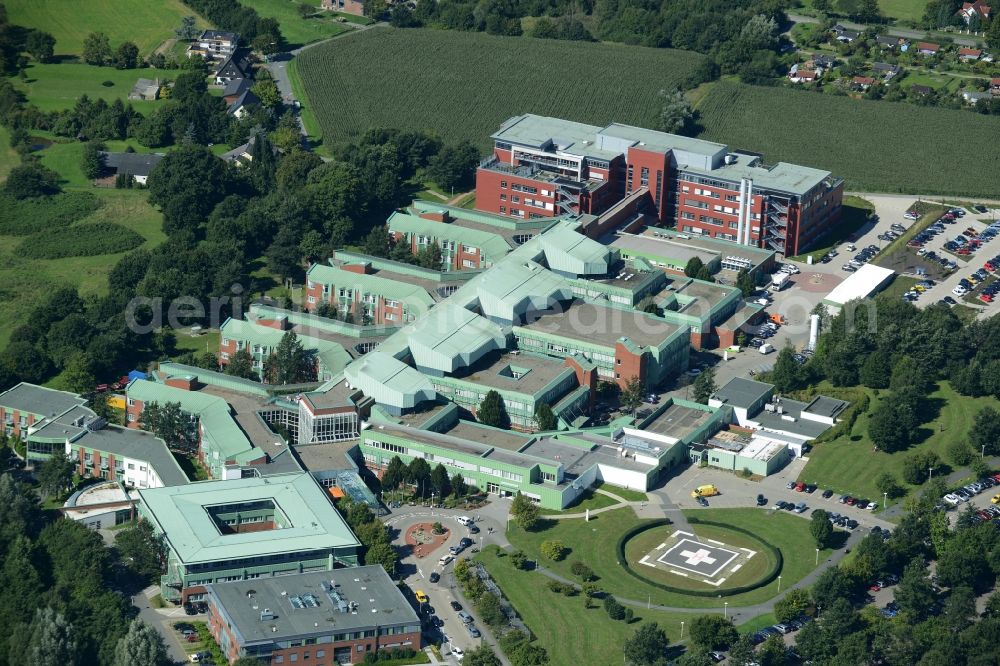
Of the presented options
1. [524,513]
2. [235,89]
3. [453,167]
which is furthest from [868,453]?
[235,89]

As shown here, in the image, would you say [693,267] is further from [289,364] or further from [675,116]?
[289,364]

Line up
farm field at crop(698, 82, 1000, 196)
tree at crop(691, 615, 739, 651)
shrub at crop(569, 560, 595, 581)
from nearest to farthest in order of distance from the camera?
tree at crop(691, 615, 739, 651) → shrub at crop(569, 560, 595, 581) → farm field at crop(698, 82, 1000, 196)

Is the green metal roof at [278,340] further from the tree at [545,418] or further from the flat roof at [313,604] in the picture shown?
the flat roof at [313,604]

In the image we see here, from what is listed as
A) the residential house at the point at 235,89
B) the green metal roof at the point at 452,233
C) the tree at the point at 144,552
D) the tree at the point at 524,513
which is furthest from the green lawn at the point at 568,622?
the residential house at the point at 235,89

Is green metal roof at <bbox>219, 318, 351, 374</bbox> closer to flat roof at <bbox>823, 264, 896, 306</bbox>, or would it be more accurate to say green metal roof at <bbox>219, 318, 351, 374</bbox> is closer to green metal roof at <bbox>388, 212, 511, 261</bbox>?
green metal roof at <bbox>388, 212, 511, 261</bbox>

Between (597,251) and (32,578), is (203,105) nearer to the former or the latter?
(597,251)

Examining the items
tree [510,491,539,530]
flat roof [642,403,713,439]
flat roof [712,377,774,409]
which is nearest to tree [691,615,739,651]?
tree [510,491,539,530]

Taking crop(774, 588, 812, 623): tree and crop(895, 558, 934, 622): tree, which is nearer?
crop(895, 558, 934, 622): tree
